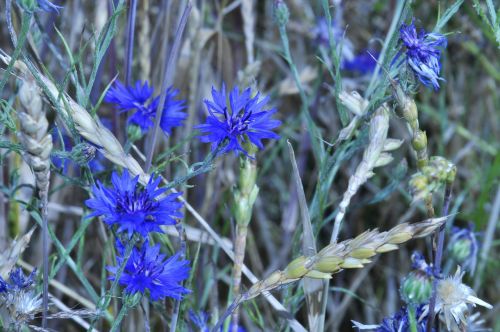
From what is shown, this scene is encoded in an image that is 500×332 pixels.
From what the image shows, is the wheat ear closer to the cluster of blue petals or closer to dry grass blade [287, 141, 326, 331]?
the cluster of blue petals

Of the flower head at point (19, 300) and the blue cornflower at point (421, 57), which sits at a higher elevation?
the blue cornflower at point (421, 57)

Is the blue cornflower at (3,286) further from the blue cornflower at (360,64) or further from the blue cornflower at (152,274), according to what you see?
the blue cornflower at (360,64)

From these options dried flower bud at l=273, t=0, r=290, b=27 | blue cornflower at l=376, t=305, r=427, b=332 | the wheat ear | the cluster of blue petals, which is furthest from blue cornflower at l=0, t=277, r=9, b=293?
dried flower bud at l=273, t=0, r=290, b=27

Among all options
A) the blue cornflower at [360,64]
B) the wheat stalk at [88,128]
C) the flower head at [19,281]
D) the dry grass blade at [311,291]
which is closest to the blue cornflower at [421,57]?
the dry grass blade at [311,291]

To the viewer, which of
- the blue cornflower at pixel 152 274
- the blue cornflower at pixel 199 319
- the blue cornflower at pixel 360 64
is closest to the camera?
the blue cornflower at pixel 152 274

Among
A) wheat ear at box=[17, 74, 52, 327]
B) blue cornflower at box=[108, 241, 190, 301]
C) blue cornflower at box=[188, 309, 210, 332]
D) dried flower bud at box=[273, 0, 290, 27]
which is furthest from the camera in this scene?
dried flower bud at box=[273, 0, 290, 27]

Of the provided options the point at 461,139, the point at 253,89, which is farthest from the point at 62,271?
the point at 461,139
